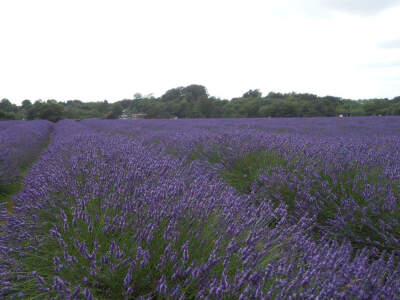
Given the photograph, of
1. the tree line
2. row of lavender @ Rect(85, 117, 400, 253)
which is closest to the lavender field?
row of lavender @ Rect(85, 117, 400, 253)

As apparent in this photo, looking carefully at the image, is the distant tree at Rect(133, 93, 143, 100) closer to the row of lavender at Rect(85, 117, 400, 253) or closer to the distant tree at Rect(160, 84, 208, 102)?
the distant tree at Rect(160, 84, 208, 102)

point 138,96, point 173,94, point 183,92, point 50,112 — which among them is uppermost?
point 183,92

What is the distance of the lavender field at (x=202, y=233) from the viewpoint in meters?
1.05

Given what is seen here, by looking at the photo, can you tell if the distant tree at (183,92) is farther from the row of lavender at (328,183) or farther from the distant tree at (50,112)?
the row of lavender at (328,183)

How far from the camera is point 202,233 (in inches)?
57.3

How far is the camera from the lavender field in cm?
105

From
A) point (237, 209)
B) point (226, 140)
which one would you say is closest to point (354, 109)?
point (226, 140)

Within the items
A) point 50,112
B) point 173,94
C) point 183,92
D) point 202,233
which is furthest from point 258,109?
point 202,233

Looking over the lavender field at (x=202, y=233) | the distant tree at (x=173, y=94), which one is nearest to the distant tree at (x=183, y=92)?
the distant tree at (x=173, y=94)

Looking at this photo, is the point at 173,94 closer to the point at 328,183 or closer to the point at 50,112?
the point at 50,112

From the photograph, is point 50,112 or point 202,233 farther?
point 50,112

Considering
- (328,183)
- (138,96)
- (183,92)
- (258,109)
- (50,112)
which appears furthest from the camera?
(138,96)

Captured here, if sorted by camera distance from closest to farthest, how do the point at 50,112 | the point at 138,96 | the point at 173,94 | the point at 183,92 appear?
the point at 50,112 → the point at 173,94 → the point at 183,92 → the point at 138,96

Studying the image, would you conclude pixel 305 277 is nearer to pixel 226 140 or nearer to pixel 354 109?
pixel 226 140
